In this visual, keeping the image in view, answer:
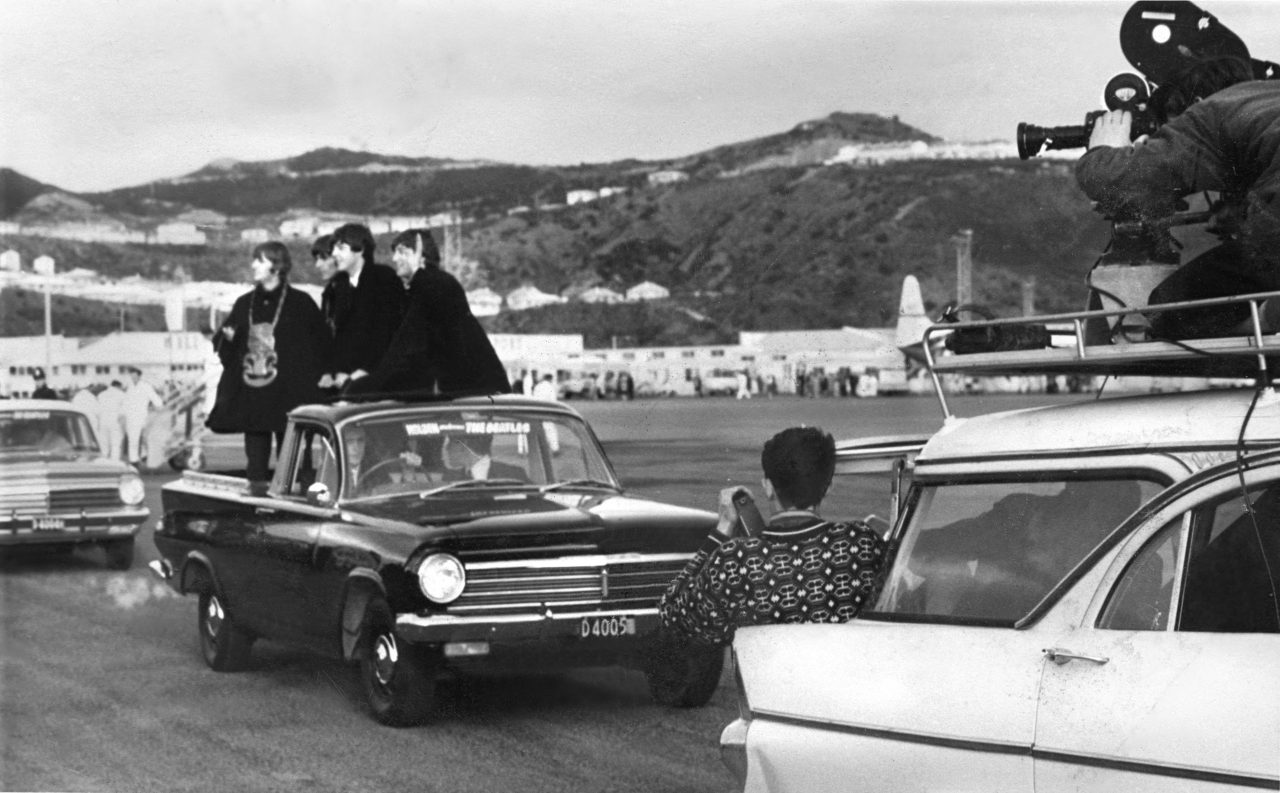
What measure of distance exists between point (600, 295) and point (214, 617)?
4.91m

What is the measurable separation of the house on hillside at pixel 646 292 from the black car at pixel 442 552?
415cm

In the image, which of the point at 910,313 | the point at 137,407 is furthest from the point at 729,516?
the point at 137,407

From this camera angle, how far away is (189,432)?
24.5m

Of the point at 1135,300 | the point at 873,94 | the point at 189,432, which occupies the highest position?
the point at 873,94

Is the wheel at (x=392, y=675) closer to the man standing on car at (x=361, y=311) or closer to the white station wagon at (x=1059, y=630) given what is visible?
the man standing on car at (x=361, y=311)

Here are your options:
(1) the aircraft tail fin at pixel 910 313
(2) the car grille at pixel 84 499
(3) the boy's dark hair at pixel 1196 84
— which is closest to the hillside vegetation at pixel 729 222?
(1) the aircraft tail fin at pixel 910 313

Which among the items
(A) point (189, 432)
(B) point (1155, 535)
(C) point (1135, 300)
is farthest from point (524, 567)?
(A) point (189, 432)

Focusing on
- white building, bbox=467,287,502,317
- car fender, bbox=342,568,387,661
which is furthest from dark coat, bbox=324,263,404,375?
car fender, bbox=342,568,387,661

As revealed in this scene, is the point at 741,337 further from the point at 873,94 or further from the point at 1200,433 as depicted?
the point at 1200,433

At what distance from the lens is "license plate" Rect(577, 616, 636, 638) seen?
7.96m

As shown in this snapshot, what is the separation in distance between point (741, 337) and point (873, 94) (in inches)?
112

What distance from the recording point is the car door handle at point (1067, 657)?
331 centimetres

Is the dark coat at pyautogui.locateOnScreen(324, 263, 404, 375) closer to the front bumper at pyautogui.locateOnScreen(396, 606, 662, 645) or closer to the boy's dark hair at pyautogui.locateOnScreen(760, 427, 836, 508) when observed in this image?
the front bumper at pyautogui.locateOnScreen(396, 606, 662, 645)

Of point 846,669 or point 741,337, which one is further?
point 741,337
